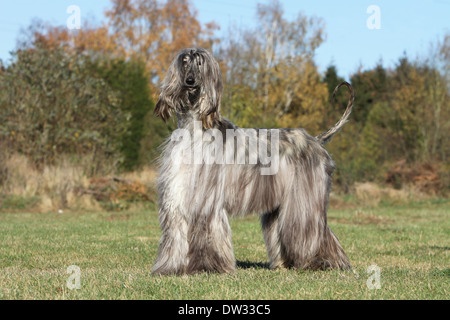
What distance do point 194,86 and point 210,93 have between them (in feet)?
0.46

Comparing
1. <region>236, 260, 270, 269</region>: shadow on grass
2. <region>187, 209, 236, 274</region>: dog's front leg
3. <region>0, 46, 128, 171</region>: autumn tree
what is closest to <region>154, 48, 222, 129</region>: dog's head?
<region>187, 209, 236, 274</region>: dog's front leg

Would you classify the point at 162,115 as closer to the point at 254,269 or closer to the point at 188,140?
the point at 188,140

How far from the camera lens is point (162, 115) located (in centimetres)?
508

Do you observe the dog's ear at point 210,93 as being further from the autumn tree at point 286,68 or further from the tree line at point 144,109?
the autumn tree at point 286,68

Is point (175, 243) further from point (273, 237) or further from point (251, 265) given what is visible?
point (251, 265)

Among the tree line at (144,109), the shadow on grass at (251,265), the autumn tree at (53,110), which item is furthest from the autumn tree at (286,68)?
the shadow on grass at (251,265)

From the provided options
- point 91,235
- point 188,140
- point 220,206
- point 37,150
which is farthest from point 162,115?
point 37,150

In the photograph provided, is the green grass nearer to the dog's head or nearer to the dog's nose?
the dog's head

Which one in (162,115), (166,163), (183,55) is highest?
(183,55)

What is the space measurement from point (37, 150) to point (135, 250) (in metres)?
8.23

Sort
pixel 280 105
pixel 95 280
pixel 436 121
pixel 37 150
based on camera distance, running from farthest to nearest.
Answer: pixel 280 105 < pixel 436 121 < pixel 37 150 < pixel 95 280

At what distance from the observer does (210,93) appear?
16.2 feet

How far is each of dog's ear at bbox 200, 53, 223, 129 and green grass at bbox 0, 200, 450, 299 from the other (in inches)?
49.3

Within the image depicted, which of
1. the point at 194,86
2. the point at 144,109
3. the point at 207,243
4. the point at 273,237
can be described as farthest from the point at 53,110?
the point at 207,243
